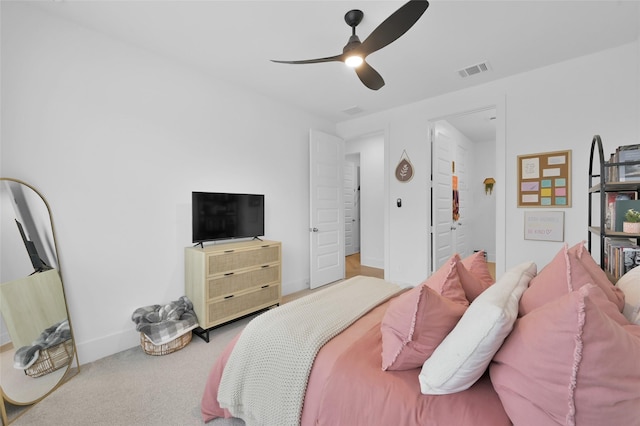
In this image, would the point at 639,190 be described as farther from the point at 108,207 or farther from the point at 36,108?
the point at 36,108

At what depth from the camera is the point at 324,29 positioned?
2262mm

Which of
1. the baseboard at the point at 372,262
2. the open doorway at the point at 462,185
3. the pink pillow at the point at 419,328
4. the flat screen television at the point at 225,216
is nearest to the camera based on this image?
the pink pillow at the point at 419,328

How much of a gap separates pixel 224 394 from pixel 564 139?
12.1 ft

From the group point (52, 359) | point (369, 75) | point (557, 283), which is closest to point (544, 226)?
point (557, 283)

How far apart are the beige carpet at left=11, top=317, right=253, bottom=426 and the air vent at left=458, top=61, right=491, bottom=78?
362cm

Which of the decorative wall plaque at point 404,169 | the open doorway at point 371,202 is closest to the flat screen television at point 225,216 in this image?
the decorative wall plaque at point 404,169

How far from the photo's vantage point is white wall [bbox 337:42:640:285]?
260 cm

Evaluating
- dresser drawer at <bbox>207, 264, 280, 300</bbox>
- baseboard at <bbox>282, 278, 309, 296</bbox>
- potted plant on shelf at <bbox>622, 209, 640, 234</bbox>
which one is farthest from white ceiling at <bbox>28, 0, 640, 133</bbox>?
baseboard at <bbox>282, 278, 309, 296</bbox>

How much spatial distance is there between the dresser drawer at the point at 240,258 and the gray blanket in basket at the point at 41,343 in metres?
1.06

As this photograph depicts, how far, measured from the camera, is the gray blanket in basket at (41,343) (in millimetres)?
1776

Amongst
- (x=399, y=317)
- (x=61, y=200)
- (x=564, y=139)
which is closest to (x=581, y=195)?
(x=564, y=139)

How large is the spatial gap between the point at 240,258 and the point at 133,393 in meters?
1.31

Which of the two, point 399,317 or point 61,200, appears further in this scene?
point 61,200

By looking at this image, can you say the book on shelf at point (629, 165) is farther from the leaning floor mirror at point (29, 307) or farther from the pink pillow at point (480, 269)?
the leaning floor mirror at point (29, 307)
